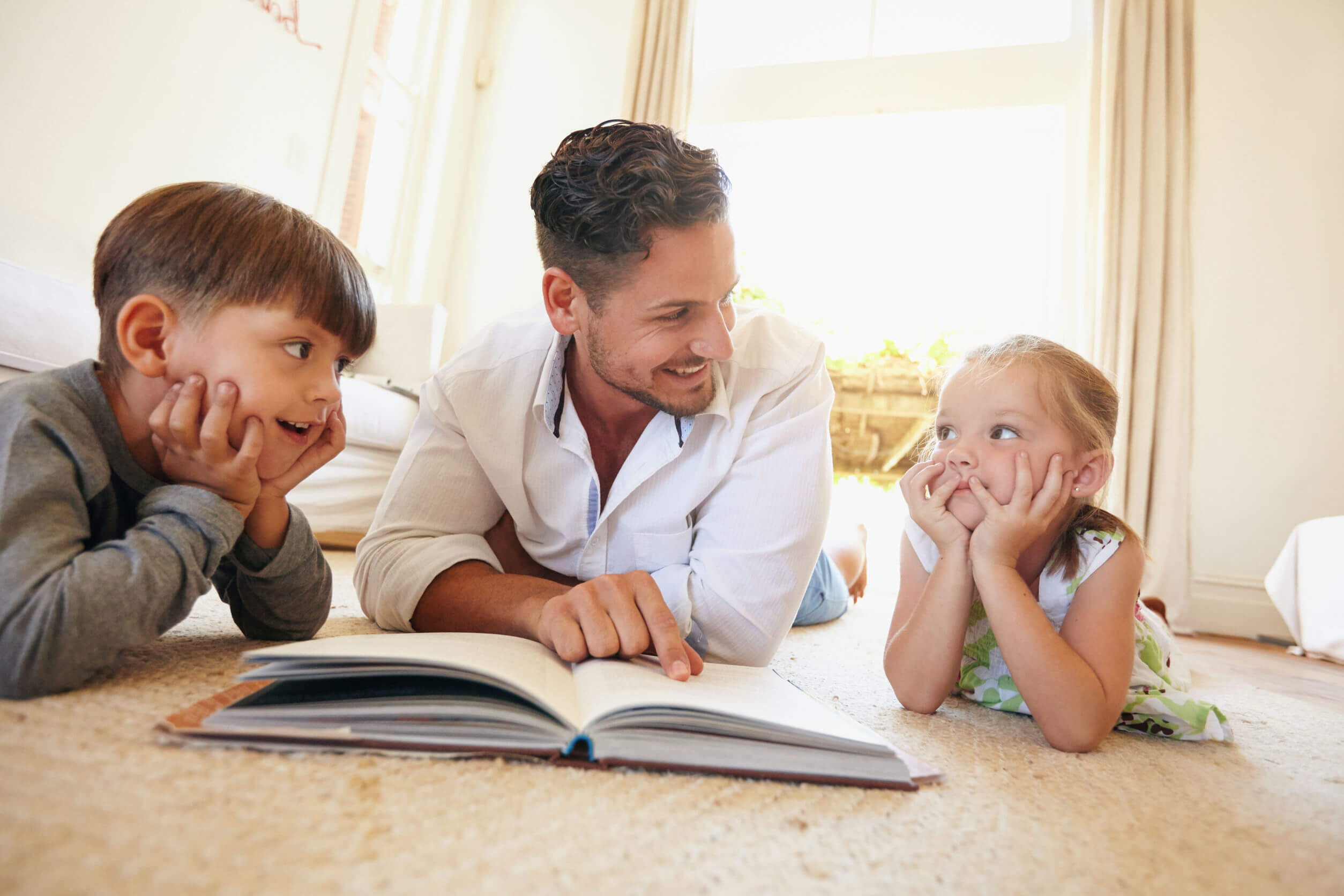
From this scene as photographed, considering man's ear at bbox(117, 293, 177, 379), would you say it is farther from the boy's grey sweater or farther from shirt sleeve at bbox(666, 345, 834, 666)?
shirt sleeve at bbox(666, 345, 834, 666)

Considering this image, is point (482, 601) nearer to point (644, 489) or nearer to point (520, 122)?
point (644, 489)

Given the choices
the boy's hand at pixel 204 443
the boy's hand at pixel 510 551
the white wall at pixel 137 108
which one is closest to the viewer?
the boy's hand at pixel 204 443

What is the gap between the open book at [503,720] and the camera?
0.56 metres

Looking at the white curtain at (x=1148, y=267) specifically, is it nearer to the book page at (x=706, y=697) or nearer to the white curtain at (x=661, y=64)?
the white curtain at (x=661, y=64)

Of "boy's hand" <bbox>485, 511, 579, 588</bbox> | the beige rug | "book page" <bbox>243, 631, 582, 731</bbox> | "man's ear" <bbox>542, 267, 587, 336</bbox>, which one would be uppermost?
"man's ear" <bbox>542, 267, 587, 336</bbox>

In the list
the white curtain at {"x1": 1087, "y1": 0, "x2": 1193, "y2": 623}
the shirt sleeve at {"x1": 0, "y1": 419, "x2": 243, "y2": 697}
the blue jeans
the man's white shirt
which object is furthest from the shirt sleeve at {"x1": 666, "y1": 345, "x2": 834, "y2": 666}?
the white curtain at {"x1": 1087, "y1": 0, "x2": 1193, "y2": 623}

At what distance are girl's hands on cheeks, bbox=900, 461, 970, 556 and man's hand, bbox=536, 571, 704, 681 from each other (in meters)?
0.35

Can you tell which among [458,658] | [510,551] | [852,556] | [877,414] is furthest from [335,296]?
[877,414]

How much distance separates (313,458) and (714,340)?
0.51 meters

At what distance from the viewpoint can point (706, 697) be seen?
63 centimetres

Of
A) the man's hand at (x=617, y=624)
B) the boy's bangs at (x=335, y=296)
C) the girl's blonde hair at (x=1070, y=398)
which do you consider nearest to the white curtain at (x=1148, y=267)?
the girl's blonde hair at (x=1070, y=398)

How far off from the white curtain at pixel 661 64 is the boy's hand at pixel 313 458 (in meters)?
3.38

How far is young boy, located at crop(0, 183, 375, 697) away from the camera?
2.05ft

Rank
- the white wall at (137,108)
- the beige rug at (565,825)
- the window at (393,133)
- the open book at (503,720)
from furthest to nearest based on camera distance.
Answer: the window at (393,133) < the white wall at (137,108) < the open book at (503,720) < the beige rug at (565,825)
